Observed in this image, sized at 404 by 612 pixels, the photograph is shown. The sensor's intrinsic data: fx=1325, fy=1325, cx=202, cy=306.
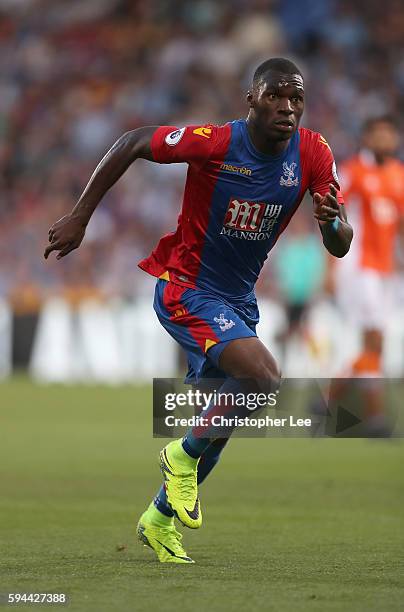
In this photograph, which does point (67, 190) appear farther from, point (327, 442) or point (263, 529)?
point (263, 529)

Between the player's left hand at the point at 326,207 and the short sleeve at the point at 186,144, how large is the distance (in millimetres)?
614

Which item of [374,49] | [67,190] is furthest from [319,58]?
[67,190]

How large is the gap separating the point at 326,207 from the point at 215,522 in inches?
87.9

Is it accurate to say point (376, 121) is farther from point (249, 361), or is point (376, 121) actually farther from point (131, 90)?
point (131, 90)

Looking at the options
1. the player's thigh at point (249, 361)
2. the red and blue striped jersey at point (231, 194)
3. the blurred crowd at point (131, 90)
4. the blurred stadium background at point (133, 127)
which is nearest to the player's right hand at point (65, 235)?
the red and blue striped jersey at point (231, 194)

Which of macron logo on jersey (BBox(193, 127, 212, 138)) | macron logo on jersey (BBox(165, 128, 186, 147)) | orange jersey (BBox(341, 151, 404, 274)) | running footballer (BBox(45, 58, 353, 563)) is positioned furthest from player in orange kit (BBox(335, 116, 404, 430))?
macron logo on jersey (BBox(165, 128, 186, 147))

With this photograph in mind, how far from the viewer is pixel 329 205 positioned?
5.61 m

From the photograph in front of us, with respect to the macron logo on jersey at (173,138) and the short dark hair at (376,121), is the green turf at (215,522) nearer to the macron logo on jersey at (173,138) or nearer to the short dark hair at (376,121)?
the macron logo on jersey at (173,138)

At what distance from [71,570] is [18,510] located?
6.62ft

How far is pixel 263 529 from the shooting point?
269 inches

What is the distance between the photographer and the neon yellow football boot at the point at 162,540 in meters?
5.89

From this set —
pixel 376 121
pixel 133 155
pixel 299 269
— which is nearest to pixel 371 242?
pixel 376 121

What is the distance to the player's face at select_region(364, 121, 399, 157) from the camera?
36.2ft

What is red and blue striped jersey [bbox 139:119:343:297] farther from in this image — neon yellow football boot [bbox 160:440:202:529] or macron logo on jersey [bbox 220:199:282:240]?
neon yellow football boot [bbox 160:440:202:529]
